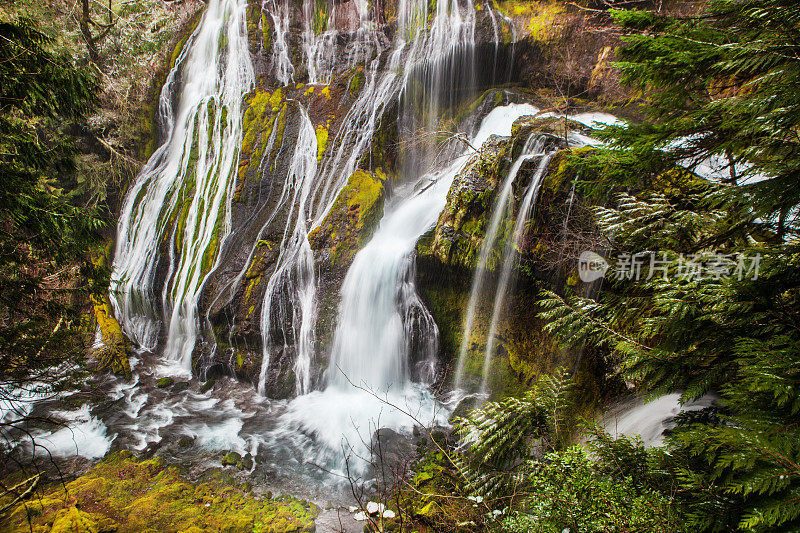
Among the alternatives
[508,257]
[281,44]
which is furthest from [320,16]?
[508,257]

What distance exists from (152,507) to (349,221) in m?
6.69

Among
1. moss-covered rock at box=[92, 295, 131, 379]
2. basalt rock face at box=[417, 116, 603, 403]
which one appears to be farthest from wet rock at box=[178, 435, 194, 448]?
basalt rock face at box=[417, 116, 603, 403]

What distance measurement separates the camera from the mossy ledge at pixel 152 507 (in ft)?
14.0

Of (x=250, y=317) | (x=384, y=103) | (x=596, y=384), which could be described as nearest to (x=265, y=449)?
(x=250, y=317)

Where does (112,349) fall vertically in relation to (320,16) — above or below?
below

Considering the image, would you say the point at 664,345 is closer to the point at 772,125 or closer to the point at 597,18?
the point at 772,125

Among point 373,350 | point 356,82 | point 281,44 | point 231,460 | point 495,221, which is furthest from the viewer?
point 281,44

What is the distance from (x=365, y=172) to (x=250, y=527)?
27.3 feet

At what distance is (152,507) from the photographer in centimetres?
489

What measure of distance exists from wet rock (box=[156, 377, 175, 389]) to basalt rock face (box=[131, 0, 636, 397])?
685 mm

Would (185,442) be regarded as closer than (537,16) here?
Yes

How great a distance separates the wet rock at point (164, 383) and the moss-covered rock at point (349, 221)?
506cm

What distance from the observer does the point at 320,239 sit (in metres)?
9.05

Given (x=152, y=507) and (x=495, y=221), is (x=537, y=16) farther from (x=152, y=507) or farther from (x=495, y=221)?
(x=152, y=507)
